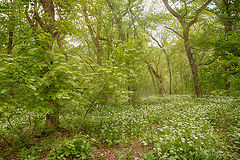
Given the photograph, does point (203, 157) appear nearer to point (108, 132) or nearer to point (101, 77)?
point (108, 132)

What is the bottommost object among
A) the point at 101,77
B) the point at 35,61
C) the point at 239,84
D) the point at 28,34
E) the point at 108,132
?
the point at 108,132

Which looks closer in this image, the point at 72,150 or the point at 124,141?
the point at 72,150

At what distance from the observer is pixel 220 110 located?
6.62 meters

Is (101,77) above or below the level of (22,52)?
below

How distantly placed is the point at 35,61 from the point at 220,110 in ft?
27.8

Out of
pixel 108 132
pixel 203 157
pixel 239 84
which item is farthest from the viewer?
pixel 239 84

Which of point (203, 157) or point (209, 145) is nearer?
point (203, 157)

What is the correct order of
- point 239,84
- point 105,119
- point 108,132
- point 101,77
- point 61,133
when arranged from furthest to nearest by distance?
point 239,84, point 105,119, point 108,132, point 61,133, point 101,77

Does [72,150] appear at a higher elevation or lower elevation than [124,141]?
higher

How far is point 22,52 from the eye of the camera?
3590mm

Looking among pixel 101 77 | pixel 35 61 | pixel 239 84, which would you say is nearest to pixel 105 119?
pixel 101 77

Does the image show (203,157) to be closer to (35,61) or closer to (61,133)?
(61,133)

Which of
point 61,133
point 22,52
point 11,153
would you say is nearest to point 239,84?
point 61,133

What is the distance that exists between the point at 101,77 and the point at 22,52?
2.37 metres
